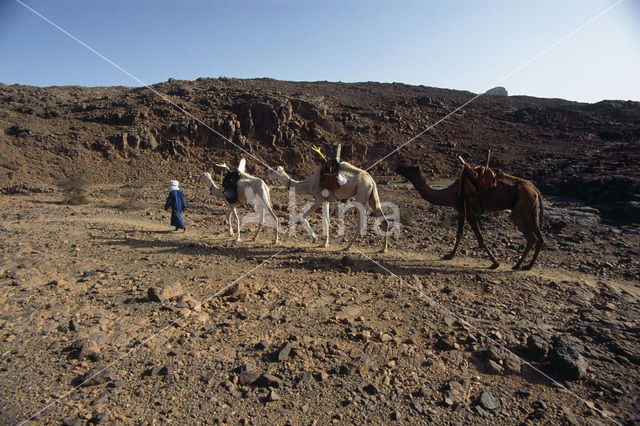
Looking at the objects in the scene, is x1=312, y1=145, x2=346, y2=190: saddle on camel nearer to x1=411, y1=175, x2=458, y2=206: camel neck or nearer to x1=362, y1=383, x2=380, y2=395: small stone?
x1=411, y1=175, x2=458, y2=206: camel neck

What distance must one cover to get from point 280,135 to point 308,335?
24.6 m

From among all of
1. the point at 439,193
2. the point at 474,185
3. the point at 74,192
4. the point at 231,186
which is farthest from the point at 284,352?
the point at 74,192

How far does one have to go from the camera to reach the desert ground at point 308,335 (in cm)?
337

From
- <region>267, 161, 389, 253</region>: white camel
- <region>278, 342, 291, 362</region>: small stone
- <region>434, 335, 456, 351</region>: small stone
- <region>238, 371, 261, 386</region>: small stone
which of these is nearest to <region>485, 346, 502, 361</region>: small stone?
<region>434, 335, 456, 351</region>: small stone

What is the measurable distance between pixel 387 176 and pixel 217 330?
73.3ft

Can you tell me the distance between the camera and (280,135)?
27719mm

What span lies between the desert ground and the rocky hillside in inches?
422

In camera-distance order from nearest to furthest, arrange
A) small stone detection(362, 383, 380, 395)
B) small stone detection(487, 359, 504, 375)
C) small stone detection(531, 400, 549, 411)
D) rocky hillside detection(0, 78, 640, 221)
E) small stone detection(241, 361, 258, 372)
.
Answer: small stone detection(531, 400, 549, 411) → small stone detection(362, 383, 380, 395) → small stone detection(241, 361, 258, 372) → small stone detection(487, 359, 504, 375) → rocky hillside detection(0, 78, 640, 221)

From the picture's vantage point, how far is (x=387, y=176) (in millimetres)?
25609

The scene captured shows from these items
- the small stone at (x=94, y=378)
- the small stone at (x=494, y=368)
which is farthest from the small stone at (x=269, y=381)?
the small stone at (x=494, y=368)

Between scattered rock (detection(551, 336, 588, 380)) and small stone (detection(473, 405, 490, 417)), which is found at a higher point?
scattered rock (detection(551, 336, 588, 380))

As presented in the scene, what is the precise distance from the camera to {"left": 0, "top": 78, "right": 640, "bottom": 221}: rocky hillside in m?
21.0

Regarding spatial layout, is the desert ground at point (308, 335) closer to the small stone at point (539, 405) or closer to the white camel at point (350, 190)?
the small stone at point (539, 405)

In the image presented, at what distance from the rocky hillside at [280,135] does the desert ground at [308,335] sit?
10.7 meters
